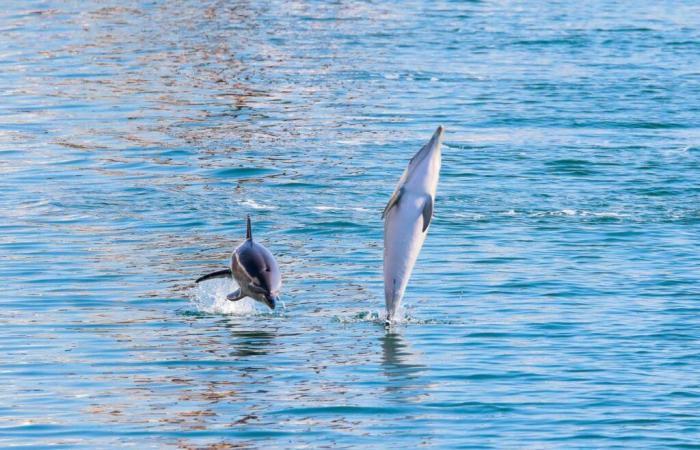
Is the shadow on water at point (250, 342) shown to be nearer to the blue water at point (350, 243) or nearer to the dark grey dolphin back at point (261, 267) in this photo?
the blue water at point (350, 243)

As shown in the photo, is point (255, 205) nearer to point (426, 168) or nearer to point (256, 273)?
point (256, 273)

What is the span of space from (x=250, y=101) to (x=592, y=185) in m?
16.1

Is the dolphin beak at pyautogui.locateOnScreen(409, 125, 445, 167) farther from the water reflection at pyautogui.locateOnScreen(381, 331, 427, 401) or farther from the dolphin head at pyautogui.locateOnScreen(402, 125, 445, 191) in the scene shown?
the water reflection at pyautogui.locateOnScreen(381, 331, 427, 401)

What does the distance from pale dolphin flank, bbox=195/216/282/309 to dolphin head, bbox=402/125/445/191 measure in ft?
6.70

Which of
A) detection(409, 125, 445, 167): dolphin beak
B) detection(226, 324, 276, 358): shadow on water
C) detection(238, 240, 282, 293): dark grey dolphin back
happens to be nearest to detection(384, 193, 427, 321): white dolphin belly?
detection(409, 125, 445, 167): dolphin beak

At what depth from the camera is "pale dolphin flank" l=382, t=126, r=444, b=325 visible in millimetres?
20641

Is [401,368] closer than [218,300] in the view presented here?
Yes

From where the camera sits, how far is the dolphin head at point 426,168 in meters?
20.8

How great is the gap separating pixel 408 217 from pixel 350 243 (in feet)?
27.6

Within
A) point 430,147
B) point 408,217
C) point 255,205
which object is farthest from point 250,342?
point 255,205

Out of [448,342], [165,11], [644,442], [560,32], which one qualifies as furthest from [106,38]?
[644,442]

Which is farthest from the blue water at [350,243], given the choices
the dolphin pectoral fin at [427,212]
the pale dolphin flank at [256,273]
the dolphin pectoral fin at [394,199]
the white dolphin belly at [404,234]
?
the dolphin pectoral fin at [394,199]

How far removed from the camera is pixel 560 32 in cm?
6241

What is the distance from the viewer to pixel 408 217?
67.8 feet
